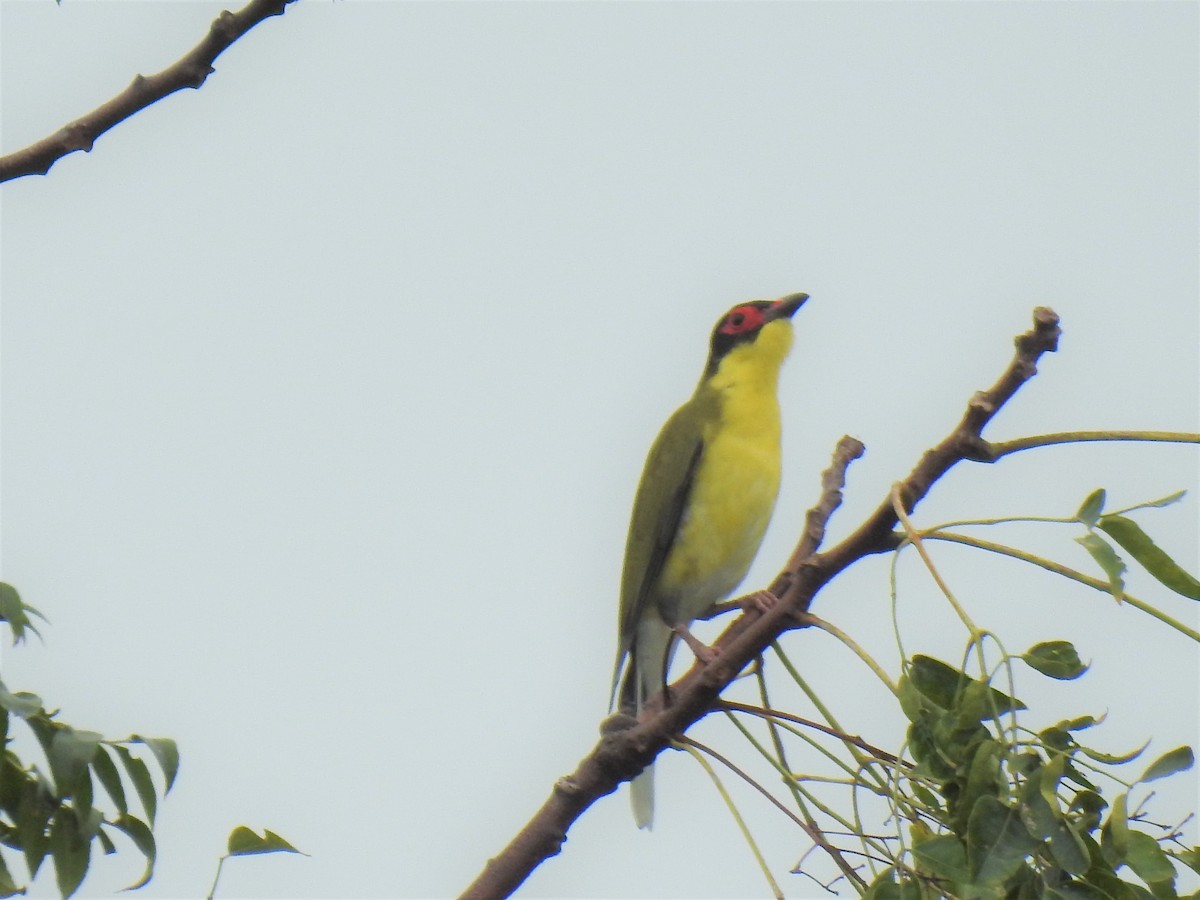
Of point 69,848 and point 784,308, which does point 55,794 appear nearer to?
point 69,848

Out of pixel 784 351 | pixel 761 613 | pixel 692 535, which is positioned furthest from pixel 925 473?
pixel 784 351

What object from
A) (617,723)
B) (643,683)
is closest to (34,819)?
(617,723)

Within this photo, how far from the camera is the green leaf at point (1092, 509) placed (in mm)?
2400

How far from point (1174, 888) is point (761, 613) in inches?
A: 32.3

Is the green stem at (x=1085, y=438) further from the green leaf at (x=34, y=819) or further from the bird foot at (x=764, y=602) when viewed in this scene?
the green leaf at (x=34, y=819)

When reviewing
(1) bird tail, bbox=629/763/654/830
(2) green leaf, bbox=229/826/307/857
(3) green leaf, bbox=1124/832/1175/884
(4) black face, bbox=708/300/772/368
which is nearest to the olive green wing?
(1) bird tail, bbox=629/763/654/830

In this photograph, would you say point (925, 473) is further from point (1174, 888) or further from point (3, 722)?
point (3, 722)


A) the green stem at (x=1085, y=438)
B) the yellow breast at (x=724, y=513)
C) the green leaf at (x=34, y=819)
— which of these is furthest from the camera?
the yellow breast at (x=724, y=513)

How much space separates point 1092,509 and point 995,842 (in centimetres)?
54

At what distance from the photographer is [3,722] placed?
2664 mm

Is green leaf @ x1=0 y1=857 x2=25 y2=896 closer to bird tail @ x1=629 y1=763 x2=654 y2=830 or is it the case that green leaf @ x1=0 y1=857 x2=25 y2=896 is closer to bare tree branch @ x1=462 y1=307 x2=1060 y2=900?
bare tree branch @ x1=462 y1=307 x2=1060 y2=900

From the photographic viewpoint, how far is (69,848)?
2.72 metres

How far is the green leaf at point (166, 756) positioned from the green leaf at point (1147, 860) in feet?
5.12

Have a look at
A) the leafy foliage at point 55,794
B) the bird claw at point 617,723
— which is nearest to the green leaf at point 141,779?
the leafy foliage at point 55,794
